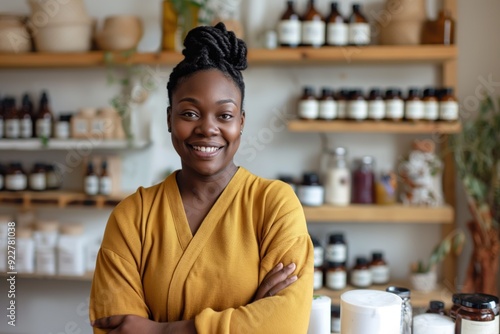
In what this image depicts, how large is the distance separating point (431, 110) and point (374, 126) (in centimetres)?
21

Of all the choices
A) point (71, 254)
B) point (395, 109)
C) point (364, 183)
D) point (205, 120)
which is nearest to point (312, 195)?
point (364, 183)

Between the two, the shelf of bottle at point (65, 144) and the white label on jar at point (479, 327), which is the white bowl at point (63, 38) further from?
the white label on jar at point (479, 327)

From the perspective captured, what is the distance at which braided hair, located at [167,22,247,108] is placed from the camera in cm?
97

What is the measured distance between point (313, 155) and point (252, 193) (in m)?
1.36

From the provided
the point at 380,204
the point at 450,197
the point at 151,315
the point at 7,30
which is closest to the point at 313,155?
the point at 380,204

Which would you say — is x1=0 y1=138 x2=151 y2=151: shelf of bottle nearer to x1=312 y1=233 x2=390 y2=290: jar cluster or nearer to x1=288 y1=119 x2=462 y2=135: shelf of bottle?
x1=288 y1=119 x2=462 y2=135: shelf of bottle

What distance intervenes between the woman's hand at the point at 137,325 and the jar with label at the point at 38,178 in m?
1.54

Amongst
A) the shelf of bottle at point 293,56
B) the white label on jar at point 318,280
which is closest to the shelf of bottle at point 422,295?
the white label on jar at point 318,280

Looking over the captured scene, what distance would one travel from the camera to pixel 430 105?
2.10 metres

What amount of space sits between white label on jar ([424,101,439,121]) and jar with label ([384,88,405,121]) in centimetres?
8

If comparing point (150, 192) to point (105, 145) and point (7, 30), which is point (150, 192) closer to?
point (105, 145)

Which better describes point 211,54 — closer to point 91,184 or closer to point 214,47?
point 214,47

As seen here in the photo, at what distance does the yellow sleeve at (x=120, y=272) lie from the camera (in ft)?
3.13

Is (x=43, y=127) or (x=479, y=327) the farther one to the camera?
(x=43, y=127)
